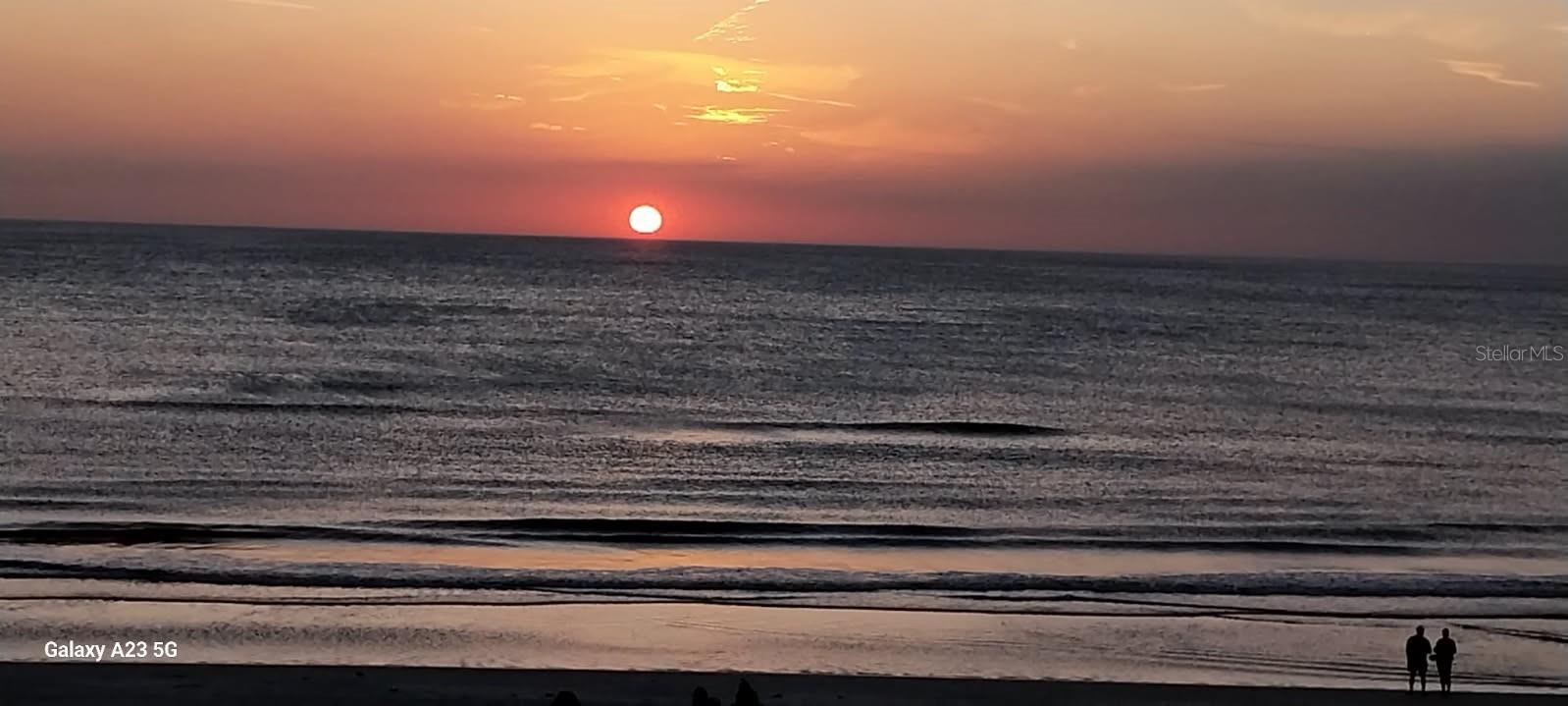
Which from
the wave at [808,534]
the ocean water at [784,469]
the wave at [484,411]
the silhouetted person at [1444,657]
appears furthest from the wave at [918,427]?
the silhouetted person at [1444,657]

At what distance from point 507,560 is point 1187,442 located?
22.4 metres

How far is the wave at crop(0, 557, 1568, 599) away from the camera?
21.8m

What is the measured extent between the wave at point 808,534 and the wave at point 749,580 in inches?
88.1

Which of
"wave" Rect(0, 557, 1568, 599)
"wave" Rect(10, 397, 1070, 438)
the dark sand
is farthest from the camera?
"wave" Rect(10, 397, 1070, 438)

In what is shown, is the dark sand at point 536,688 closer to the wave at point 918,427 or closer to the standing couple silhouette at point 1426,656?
the standing couple silhouette at point 1426,656

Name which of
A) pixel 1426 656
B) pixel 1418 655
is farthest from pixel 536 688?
pixel 1426 656

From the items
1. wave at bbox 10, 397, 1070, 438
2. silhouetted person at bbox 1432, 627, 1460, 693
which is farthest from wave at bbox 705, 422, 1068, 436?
silhouetted person at bbox 1432, 627, 1460, 693

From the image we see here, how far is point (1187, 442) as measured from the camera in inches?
1581

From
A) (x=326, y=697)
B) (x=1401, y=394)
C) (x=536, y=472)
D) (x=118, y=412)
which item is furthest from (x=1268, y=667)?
(x=1401, y=394)

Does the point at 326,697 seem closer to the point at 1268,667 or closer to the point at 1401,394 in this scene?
the point at 1268,667

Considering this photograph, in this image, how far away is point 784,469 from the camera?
34.1 meters

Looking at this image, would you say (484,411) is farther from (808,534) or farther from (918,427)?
(808,534)

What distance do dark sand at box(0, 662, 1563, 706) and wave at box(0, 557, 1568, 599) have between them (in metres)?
5.14

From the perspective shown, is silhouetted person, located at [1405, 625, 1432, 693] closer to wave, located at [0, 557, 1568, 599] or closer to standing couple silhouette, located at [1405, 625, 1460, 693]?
standing couple silhouette, located at [1405, 625, 1460, 693]
